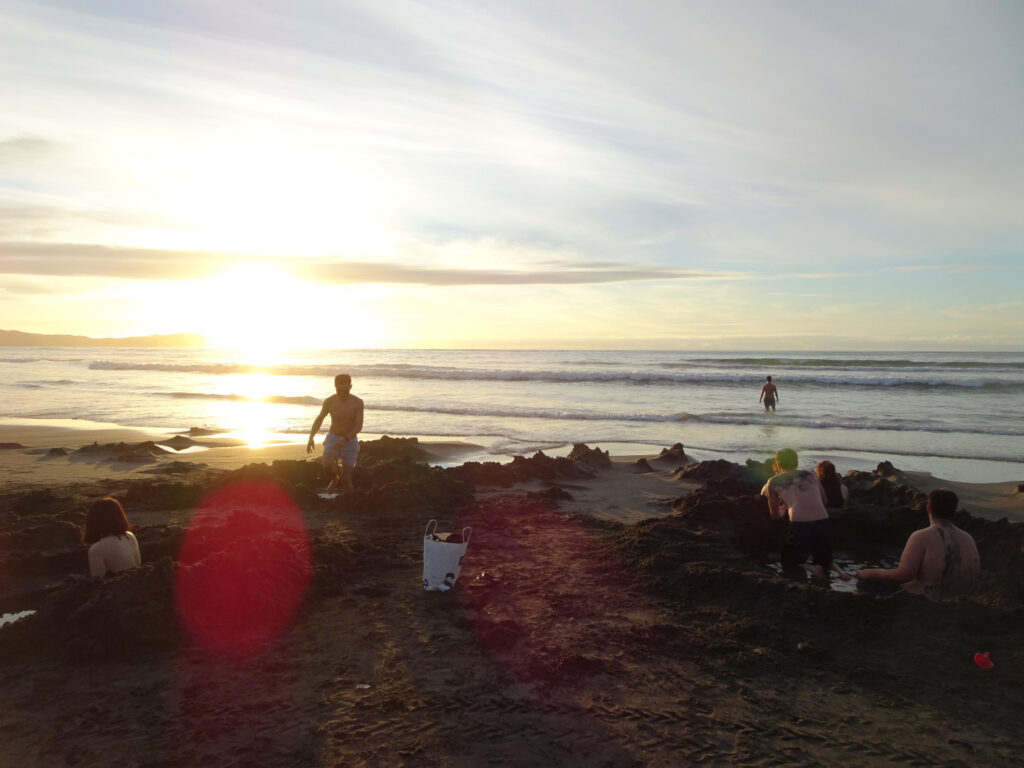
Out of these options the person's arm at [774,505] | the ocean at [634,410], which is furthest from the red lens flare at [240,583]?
the ocean at [634,410]

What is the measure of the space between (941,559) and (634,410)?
1880 cm

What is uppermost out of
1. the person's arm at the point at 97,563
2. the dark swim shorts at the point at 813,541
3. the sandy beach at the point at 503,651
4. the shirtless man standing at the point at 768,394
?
the shirtless man standing at the point at 768,394

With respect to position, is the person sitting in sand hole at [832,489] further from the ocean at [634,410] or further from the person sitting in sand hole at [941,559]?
the ocean at [634,410]

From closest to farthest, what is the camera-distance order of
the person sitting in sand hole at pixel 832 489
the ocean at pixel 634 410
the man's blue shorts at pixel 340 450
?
the person sitting in sand hole at pixel 832 489 < the man's blue shorts at pixel 340 450 < the ocean at pixel 634 410

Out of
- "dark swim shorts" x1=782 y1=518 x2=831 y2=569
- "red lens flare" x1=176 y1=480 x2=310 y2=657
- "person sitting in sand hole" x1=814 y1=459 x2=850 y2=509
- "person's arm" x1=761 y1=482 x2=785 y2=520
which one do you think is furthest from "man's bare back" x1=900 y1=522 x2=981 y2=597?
"red lens flare" x1=176 y1=480 x2=310 y2=657

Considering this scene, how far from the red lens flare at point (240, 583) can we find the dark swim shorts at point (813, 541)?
174 inches

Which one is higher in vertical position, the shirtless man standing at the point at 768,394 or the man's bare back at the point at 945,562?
the shirtless man standing at the point at 768,394

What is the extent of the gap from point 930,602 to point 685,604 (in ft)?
5.64

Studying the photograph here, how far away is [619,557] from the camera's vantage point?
677 centimetres

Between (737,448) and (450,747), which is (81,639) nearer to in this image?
(450,747)

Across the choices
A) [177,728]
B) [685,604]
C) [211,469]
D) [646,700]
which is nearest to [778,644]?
[685,604]

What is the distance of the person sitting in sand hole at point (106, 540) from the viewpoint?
5.34 metres

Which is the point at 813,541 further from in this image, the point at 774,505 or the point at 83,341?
the point at 83,341

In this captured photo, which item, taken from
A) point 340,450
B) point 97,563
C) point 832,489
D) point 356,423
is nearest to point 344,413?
point 356,423
